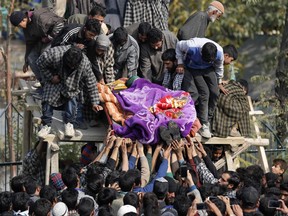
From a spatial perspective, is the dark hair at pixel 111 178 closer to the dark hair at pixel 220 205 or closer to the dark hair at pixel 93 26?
the dark hair at pixel 220 205

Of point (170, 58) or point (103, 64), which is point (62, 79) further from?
point (170, 58)

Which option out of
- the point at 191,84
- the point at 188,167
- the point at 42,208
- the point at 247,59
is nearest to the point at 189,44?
the point at 191,84

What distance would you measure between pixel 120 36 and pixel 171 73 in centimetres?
88

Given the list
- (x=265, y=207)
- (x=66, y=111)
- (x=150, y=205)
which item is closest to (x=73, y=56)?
(x=66, y=111)

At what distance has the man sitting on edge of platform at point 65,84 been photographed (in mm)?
16812

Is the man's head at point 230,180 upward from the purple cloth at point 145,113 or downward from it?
downward

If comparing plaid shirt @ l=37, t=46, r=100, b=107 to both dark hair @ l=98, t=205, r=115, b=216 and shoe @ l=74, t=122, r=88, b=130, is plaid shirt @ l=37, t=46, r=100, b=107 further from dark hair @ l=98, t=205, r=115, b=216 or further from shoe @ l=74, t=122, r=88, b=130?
dark hair @ l=98, t=205, r=115, b=216

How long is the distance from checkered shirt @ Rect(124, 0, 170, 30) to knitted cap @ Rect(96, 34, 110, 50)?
1602mm

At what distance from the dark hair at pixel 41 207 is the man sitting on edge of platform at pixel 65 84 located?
9.32 ft

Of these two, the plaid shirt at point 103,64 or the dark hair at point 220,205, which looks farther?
the plaid shirt at point 103,64

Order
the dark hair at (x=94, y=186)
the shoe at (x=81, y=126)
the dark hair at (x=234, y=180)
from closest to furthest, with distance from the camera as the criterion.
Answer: the dark hair at (x=94, y=186) → the dark hair at (x=234, y=180) → the shoe at (x=81, y=126)

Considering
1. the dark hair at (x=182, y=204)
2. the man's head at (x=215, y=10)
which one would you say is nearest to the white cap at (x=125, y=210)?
the dark hair at (x=182, y=204)

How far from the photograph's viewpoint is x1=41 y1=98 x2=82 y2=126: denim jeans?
56.2ft

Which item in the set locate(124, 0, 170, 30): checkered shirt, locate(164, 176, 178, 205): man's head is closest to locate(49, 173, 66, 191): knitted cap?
locate(164, 176, 178, 205): man's head
